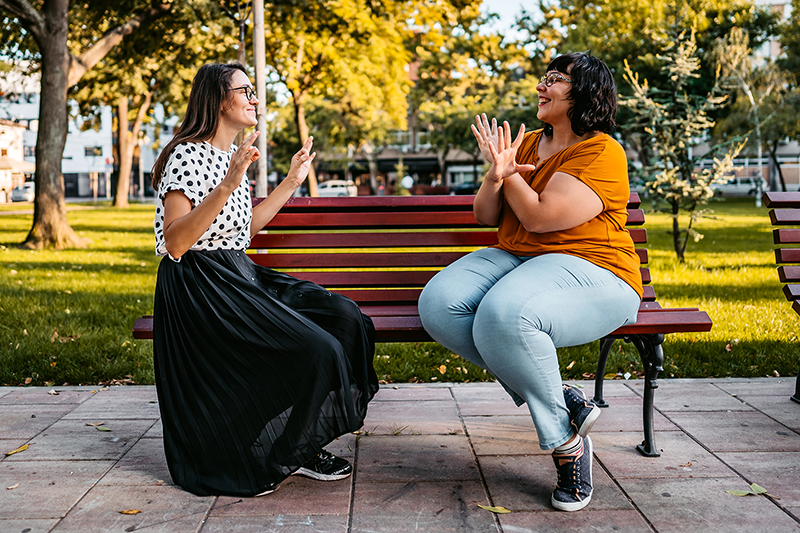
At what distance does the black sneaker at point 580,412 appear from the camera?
2793mm

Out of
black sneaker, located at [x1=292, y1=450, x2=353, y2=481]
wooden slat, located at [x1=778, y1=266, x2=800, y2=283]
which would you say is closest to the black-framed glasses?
black sneaker, located at [x1=292, y1=450, x2=353, y2=481]

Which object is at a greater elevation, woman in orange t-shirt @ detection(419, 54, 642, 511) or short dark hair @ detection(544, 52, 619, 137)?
short dark hair @ detection(544, 52, 619, 137)

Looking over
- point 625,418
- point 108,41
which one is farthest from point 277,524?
point 108,41

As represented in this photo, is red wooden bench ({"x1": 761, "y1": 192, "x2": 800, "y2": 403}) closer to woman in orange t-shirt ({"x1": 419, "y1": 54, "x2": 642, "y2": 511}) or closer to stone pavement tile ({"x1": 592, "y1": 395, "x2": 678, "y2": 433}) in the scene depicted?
stone pavement tile ({"x1": 592, "y1": 395, "x2": 678, "y2": 433})

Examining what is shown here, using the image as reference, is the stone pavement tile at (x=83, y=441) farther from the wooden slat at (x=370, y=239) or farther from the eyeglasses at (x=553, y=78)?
the eyeglasses at (x=553, y=78)

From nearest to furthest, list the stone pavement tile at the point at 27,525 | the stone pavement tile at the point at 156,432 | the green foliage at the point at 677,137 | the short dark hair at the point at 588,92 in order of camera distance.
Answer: the stone pavement tile at the point at 27,525
the short dark hair at the point at 588,92
the stone pavement tile at the point at 156,432
the green foliage at the point at 677,137

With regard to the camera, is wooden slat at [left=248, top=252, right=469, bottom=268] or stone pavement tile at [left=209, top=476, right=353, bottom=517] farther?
wooden slat at [left=248, top=252, right=469, bottom=268]

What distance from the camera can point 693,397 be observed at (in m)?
4.17

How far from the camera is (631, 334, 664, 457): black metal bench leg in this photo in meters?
3.26

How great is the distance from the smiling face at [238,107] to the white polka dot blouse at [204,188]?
0.45 feet

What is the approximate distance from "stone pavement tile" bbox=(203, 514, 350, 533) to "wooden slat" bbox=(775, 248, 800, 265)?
255cm

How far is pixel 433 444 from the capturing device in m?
3.47

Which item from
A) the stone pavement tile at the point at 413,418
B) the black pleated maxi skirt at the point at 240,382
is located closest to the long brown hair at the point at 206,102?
the black pleated maxi skirt at the point at 240,382

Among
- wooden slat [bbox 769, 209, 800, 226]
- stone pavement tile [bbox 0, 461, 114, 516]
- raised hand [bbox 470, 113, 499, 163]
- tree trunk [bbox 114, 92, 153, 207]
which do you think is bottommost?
stone pavement tile [bbox 0, 461, 114, 516]
